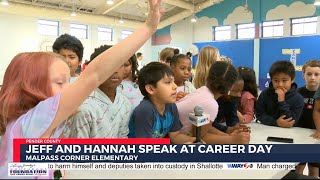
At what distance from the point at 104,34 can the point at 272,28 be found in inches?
285

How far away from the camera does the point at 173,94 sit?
5.58 feet

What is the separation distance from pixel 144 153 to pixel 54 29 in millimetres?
11458

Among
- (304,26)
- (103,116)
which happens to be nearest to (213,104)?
(103,116)

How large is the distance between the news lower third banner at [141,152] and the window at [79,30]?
1165 cm

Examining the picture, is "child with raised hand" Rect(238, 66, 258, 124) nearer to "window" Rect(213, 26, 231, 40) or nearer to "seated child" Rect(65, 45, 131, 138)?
"seated child" Rect(65, 45, 131, 138)

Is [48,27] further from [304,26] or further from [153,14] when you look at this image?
[153,14]

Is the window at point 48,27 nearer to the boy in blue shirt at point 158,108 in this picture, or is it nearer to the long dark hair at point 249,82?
the long dark hair at point 249,82

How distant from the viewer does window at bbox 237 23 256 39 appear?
11594 mm

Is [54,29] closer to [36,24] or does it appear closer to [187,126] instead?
[36,24]

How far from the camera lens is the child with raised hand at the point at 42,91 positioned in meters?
0.90

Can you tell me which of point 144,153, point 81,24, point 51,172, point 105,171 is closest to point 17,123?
point 51,172

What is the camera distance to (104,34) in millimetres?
13141

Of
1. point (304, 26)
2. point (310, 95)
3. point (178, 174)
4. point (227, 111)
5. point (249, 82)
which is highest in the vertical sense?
point (304, 26)

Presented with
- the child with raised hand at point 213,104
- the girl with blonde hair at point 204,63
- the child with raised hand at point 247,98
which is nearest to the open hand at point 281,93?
the child with raised hand at point 247,98
